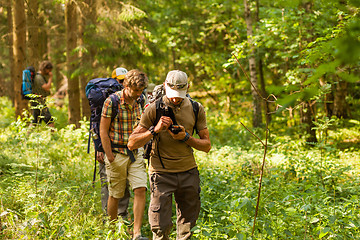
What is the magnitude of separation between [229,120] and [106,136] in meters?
9.91

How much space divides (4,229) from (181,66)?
16798 mm

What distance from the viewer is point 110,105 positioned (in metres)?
4.78

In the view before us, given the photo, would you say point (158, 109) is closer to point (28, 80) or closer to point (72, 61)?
point (28, 80)

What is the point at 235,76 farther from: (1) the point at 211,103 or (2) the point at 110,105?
(2) the point at 110,105

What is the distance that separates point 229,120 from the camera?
14.2m

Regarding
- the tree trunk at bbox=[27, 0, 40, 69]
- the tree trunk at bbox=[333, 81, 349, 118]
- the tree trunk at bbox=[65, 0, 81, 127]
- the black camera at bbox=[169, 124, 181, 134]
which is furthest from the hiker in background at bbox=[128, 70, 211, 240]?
the tree trunk at bbox=[333, 81, 349, 118]

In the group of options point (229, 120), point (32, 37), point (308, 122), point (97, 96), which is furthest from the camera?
point (229, 120)

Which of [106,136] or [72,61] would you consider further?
[72,61]

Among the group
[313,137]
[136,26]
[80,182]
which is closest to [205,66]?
[136,26]

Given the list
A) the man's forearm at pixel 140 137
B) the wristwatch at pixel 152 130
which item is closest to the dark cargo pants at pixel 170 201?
the man's forearm at pixel 140 137

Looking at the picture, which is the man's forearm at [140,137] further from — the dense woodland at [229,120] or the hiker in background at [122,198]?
the hiker in background at [122,198]

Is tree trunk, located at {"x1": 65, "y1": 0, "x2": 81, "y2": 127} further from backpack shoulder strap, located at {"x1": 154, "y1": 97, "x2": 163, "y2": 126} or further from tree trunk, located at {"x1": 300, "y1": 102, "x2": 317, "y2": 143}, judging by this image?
backpack shoulder strap, located at {"x1": 154, "y1": 97, "x2": 163, "y2": 126}

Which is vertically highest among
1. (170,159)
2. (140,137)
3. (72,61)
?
(72,61)

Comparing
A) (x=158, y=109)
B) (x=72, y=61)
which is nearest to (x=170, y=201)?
(x=158, y=109)
